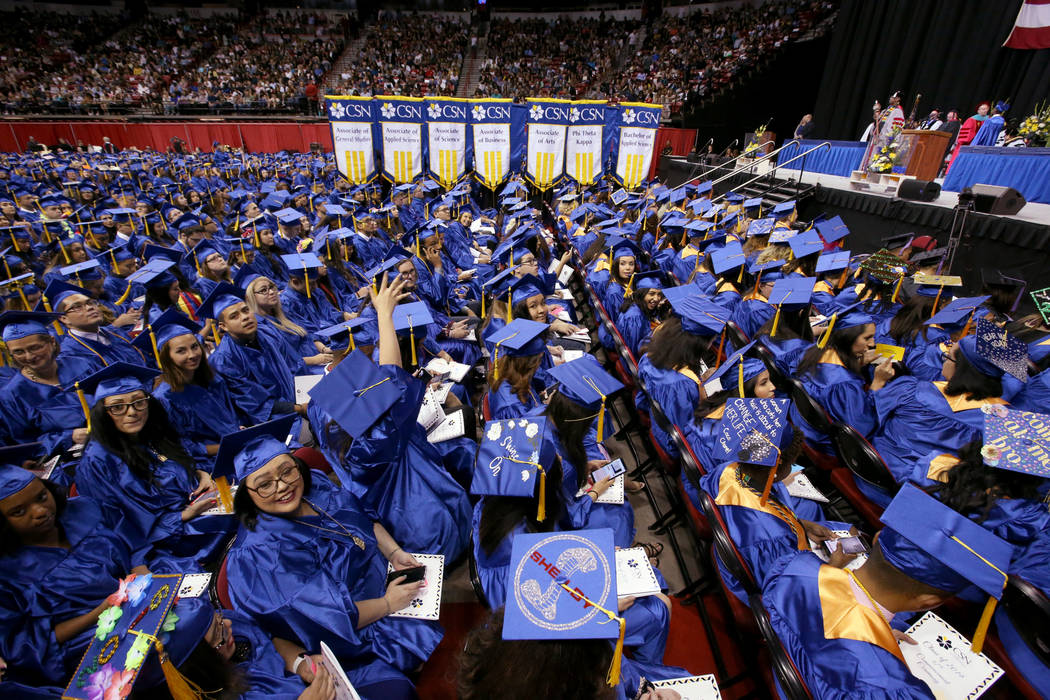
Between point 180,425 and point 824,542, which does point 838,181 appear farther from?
point 180,425

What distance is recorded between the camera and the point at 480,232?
865 centimetres

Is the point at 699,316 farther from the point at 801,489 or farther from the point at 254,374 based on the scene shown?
the point at 254,374

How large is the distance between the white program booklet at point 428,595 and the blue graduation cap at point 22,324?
303cm

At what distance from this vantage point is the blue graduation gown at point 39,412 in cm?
294

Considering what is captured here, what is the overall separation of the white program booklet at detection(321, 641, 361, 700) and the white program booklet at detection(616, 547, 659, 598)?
3.16 feet

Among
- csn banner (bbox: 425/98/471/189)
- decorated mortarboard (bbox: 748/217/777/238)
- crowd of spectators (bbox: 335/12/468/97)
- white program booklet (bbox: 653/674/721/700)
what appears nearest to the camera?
white program booklet (bbox: 653/674/721/700)

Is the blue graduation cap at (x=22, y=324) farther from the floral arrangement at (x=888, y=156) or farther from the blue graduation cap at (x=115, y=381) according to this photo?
the floral arrangement at (x=888, y=156)

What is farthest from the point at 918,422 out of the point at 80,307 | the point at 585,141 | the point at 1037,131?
the point at 585,141

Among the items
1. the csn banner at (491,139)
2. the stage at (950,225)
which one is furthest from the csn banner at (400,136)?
the stage at (950,225)

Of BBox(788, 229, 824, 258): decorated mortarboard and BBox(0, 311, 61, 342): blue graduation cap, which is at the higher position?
BBox(788, 229, 824, 258): decorated mortarboard

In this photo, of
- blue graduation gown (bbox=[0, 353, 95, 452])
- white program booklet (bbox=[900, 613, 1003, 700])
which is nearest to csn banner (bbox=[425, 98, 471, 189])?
blue graduation gown (bbox=[0, 353, 95, 452])

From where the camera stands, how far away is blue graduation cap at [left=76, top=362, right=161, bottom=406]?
233cm

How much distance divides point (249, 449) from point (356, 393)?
48 cm

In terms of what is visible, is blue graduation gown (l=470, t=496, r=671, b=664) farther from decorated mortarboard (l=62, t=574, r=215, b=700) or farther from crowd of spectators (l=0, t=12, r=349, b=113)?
crowd of spectators (l=0, t=12, r=349, b=113)
